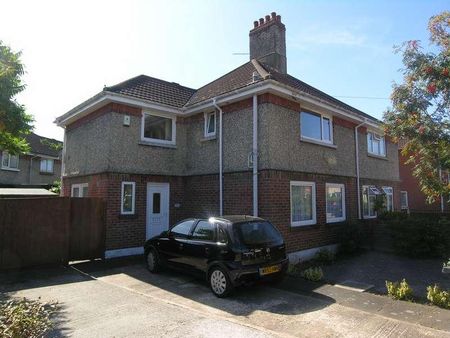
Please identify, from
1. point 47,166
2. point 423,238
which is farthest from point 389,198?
point 47,166

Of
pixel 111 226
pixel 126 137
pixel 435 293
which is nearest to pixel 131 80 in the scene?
pixel 126 137

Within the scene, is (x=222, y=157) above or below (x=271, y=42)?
below

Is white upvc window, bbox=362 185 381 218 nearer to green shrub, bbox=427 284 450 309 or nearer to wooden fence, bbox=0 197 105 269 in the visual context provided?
green shrub, bbox=427 284 450 309

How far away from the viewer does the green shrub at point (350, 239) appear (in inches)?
460

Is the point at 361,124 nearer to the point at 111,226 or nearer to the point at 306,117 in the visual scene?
the point at 306,117

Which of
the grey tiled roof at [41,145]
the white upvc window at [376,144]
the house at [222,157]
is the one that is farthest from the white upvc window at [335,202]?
the grey tiled roof at [41,145]

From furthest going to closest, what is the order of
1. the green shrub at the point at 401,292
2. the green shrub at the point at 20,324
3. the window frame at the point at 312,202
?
the window frame at the point at 312,202 < the green shrub at the point at 401,292 < the green shrub at the point at 20,324

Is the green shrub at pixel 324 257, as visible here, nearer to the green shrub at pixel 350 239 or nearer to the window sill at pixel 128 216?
the green shrub at pixel 350 239

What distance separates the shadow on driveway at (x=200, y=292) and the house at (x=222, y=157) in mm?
2202

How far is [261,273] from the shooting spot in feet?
22.8

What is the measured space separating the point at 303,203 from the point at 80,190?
793 centimetres

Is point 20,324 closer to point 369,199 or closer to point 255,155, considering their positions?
point 255,155

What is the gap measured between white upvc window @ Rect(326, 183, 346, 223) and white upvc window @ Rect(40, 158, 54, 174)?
22596 mm

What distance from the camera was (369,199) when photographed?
576 inches
